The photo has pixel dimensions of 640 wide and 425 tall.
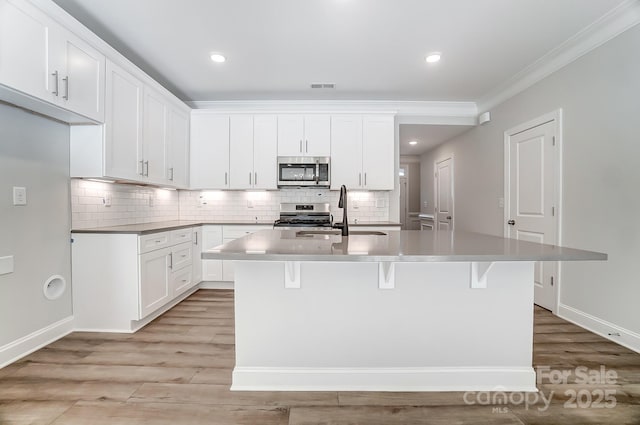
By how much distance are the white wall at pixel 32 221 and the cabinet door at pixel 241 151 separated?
1.90m

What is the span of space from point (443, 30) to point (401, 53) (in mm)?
469

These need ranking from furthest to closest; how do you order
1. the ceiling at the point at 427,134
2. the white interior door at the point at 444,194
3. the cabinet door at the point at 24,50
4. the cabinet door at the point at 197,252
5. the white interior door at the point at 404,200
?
the white interior door at the point at 404,200 → the white interior door at the point at 444,194 → the ceiling at the point at 427,134 → the cabinet door at the point at 197,252 → the cabinet door at the point at 24,50

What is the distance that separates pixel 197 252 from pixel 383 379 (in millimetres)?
2954

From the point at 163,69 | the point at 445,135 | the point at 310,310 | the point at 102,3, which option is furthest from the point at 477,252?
the point at 445,135

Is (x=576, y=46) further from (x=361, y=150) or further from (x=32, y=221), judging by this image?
(x=32, y=221)

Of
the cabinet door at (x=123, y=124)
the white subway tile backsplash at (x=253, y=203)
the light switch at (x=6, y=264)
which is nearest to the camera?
the light switch at (x=6, y=264)

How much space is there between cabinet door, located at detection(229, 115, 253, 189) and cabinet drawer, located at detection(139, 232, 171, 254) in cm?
130

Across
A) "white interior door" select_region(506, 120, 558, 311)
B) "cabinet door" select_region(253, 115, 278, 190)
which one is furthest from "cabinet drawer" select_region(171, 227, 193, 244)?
"white interior door" select_region(506, 120, 558, 311)

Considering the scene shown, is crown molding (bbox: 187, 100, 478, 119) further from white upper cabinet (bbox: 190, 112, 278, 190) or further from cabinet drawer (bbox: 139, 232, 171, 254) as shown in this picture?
cabinet drawer (bbox: 139, 232, 171, 254)

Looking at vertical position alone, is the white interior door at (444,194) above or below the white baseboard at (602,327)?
above

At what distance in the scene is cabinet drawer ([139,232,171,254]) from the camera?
9.09ft

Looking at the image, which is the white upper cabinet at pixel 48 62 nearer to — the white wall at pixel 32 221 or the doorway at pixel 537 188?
the white wall at pixel 32 221

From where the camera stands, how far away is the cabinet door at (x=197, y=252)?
3889mm

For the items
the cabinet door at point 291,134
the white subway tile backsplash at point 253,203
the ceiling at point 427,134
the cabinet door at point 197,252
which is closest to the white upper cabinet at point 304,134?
the cabinet door at point 291,134
